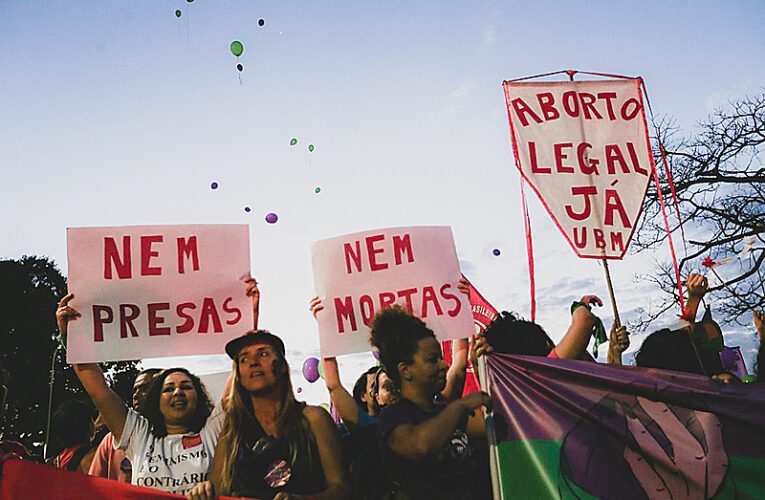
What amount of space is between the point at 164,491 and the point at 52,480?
1.45ft

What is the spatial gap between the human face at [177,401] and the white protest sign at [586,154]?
7.77 feet

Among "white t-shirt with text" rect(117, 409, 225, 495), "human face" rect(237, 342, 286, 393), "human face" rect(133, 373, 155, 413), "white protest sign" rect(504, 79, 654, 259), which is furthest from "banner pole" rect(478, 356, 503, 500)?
"human face" rect(133, 373, 155, 413)

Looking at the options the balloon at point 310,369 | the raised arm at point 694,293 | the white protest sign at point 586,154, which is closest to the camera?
the raised arm at point 694,293

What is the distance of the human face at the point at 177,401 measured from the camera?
11.2 ft

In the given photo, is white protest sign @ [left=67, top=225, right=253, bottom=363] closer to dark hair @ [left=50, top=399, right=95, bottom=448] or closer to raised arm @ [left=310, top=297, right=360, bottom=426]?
raised arm @ [left=310, top=297, right=360, bottom=426]

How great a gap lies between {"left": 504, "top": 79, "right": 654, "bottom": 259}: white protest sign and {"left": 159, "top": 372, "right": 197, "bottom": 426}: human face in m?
2.37

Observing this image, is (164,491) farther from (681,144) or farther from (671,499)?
(681,144)

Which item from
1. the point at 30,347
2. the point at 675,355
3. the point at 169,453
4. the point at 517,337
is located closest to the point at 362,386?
the point at 517,337

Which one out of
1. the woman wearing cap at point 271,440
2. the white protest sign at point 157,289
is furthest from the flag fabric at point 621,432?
the white protest sign at point 157,289

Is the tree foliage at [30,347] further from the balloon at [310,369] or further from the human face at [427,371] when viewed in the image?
the human face at [427,371]

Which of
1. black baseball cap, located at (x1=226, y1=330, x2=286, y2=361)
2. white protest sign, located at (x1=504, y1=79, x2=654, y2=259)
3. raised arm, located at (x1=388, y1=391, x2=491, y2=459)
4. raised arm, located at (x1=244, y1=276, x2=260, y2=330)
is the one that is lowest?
raised arm, located at (x1=388, y1=391, x2=491, y2=459)

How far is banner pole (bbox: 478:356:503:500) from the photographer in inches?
110

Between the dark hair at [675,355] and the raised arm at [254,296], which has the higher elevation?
the raised arm at [254,296]

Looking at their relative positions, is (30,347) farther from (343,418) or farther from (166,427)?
(343,418)
